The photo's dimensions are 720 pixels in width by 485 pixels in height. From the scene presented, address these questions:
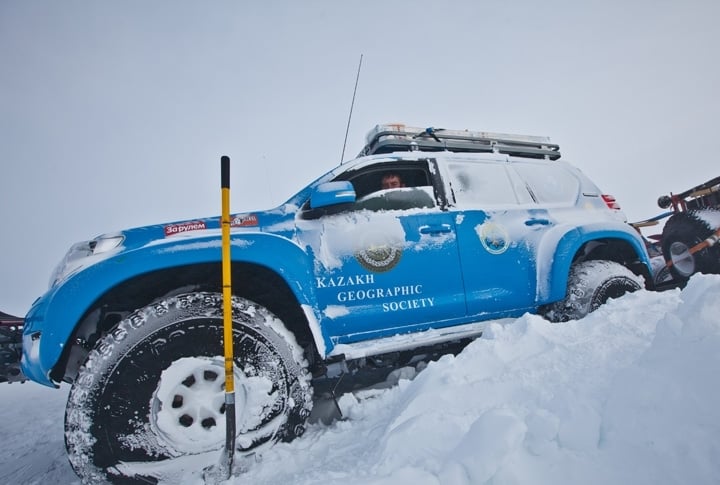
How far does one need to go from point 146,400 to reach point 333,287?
123cm

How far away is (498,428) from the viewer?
1.30 metres

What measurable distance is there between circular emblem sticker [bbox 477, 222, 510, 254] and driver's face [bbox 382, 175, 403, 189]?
774mm

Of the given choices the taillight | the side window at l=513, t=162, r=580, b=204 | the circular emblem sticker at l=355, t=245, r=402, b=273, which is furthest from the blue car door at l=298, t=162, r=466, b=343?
the taillight

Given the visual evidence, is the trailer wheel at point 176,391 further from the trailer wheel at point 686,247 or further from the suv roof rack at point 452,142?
the trailer wheel at point 686,247

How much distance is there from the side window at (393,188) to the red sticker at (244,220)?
2.48ft

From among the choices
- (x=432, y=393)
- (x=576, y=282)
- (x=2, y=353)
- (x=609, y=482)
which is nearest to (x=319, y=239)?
(x=432, y=393)

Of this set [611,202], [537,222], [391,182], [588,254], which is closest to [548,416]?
[391,182]

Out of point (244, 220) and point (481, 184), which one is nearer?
point (244, 220)

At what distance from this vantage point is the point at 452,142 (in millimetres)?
3463

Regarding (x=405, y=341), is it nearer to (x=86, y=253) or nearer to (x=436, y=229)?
(x=436, y=229)

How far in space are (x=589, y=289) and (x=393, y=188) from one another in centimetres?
200

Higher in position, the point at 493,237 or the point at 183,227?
the point at 183,227

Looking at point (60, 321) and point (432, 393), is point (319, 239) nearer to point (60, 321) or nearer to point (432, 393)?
point (432, 393)

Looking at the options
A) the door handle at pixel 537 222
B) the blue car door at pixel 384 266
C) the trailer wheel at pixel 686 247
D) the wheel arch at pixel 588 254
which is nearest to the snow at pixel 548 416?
the blue car door at pixel 384 266
